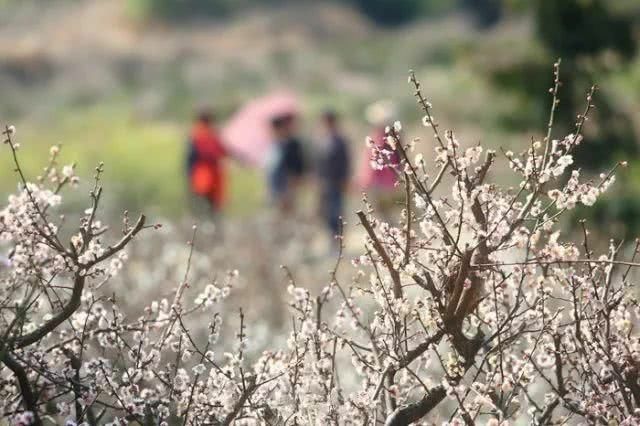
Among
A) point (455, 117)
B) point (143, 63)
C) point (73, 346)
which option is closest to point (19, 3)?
point (143, 63)

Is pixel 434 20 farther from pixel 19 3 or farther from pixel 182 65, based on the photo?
pixel 19 3

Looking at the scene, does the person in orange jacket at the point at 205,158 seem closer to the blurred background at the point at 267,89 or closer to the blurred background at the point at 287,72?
the blurred background at the point at 267,89

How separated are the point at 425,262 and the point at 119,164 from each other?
1949cm

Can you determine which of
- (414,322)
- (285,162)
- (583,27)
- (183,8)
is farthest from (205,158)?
(183,8)

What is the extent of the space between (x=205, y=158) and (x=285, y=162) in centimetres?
96

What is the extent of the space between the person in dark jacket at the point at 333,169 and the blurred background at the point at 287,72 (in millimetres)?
1882

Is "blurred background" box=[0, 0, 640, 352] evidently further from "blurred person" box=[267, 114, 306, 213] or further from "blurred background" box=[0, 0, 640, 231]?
"blurred person" box=[267, 114, 306, 213]

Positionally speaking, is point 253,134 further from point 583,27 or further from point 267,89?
point 267,89

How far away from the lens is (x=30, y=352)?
3574 millimetres

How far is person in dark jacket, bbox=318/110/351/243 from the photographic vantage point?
1359 cm

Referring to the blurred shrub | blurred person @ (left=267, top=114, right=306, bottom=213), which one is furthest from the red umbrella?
the blurred shrub

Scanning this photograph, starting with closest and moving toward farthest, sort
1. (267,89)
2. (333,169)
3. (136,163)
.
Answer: (333,169) < (136,163) < (267,89)

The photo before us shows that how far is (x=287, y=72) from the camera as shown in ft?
139

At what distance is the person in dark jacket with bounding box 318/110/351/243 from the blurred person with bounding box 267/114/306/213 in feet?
1.36
